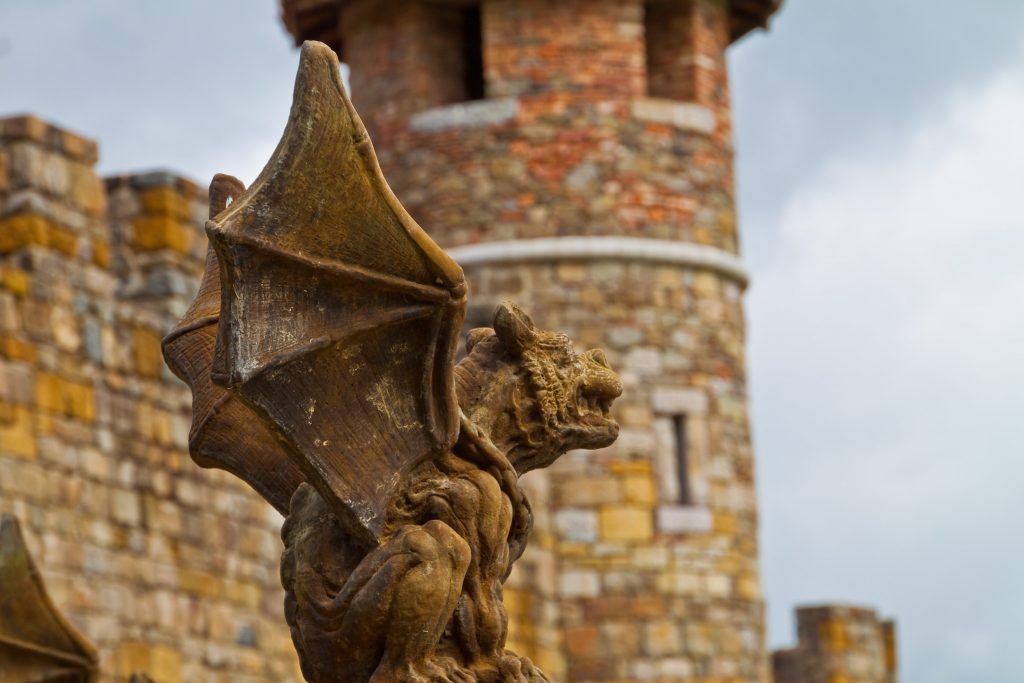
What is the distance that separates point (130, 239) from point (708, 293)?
443 cm

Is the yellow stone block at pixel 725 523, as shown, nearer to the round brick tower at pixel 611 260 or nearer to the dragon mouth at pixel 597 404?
the round brick tower at pixel 611 260

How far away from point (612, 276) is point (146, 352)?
4.12m

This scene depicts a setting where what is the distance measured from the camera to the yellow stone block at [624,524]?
1469 cm

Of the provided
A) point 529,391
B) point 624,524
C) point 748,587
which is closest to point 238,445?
point 529,391

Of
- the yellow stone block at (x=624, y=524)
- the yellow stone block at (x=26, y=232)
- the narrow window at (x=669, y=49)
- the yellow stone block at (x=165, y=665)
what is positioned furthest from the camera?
the narrow window at (x=669, y=49)

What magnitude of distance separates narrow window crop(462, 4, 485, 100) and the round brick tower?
0.12 meters

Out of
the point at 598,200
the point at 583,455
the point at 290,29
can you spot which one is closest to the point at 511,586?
the point at 583,455

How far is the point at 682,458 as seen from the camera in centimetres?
1498

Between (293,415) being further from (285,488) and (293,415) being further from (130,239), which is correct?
(130,239)

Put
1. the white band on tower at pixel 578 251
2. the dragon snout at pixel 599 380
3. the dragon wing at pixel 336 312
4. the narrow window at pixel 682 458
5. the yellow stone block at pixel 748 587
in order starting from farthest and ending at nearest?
the yellow stone block at pixel 748 587 → the narrow window at pixel 682 458 → the white band on tower at pixel 578 251 → the dragon snout at pixel 599 380 → the dragon wing at pixel 336 312

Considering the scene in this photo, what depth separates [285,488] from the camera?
4.80m

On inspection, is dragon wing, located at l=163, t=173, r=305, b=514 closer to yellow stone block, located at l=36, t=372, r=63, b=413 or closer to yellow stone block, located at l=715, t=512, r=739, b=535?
yellow stone block, located at l=36, t=372, r=63, b=413

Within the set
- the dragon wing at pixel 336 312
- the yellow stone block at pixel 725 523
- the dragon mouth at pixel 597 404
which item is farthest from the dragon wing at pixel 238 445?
the yellow stone block at pixel 725 523

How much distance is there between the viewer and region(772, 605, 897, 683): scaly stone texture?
19641 millimetres
